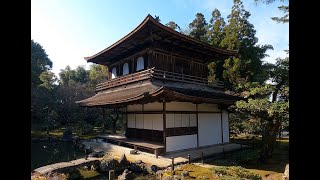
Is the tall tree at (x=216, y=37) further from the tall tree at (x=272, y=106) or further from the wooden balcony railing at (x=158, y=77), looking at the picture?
the tall tree at (x=272, y=106)

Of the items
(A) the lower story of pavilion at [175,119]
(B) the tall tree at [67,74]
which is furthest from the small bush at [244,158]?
(B) the tall tree at [67,74]

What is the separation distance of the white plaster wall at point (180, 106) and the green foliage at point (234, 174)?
6053 mm

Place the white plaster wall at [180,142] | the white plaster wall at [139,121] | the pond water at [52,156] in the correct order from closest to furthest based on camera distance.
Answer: the white plaster wall at [180,142]
the pond water at [52,156]
the white plaster wall at [139,121]

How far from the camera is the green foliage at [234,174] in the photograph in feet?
30.4

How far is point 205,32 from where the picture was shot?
35.5 m

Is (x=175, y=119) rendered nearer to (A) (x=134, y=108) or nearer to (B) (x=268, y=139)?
(A) (x=134, y=108)

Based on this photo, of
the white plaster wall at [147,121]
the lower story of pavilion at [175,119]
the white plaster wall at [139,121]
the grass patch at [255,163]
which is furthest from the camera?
the white plaster wall at [139,121]

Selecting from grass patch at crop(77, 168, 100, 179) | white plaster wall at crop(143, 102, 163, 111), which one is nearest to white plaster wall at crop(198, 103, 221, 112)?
white plaster wall at crop(143, 102, 163, 111)

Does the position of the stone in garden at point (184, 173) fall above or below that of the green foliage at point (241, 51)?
below
